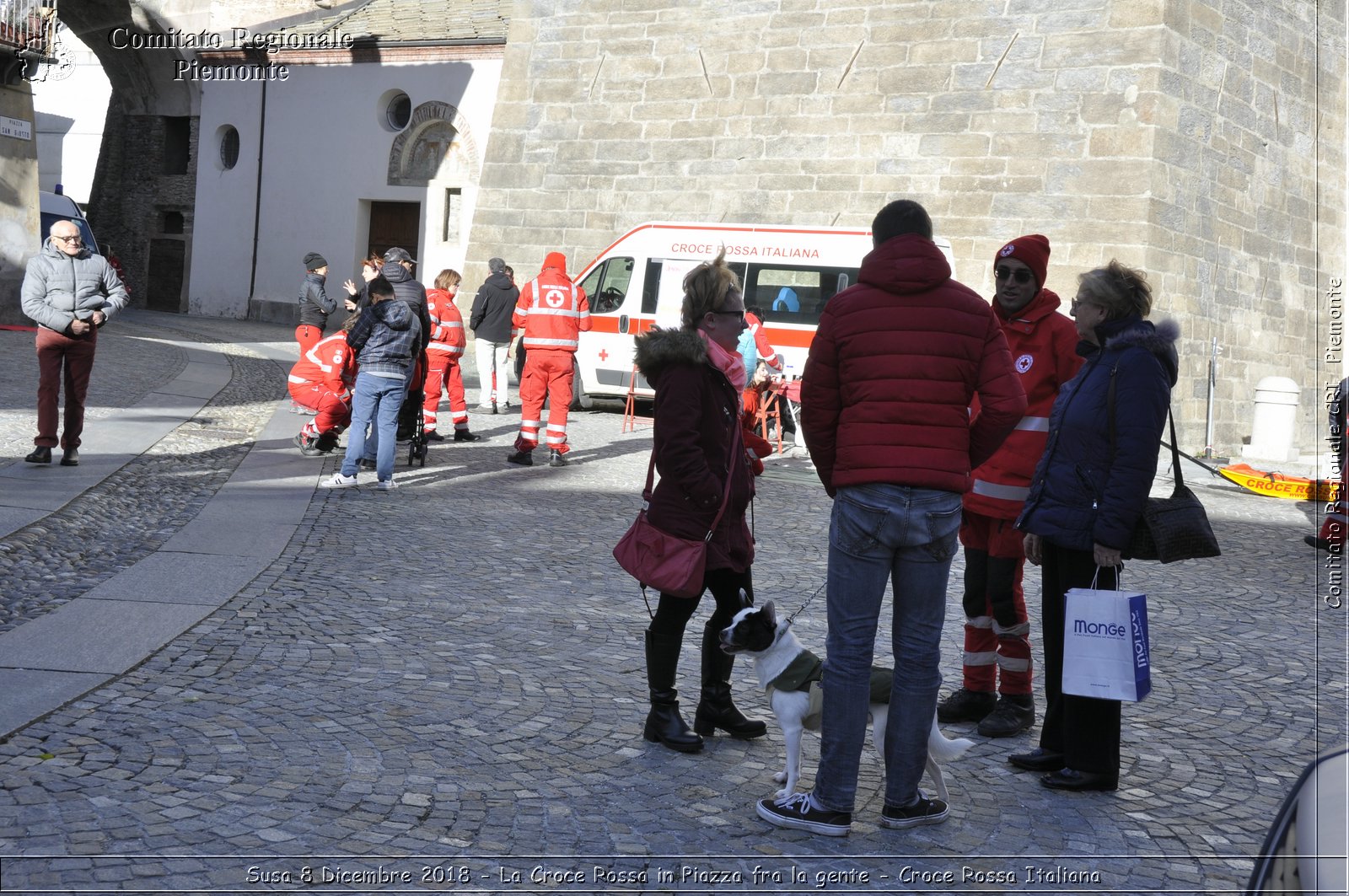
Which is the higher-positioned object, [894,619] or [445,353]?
[445,353]

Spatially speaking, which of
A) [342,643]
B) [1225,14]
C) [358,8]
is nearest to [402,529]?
[342,643]

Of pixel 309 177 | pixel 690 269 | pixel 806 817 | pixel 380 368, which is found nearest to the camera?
pixel 806 817

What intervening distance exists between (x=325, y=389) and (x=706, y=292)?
757 centimetres

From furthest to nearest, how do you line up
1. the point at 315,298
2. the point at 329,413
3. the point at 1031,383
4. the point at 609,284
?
the point at 609,284
the point at 315,298
the point at 329,413
the point at 1031,383

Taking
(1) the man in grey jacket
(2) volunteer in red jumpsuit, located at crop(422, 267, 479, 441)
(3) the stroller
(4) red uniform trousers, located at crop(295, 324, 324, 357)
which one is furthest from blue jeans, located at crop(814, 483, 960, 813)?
(4) red uniform trousers, located at crop(295, 324, 324, 357)

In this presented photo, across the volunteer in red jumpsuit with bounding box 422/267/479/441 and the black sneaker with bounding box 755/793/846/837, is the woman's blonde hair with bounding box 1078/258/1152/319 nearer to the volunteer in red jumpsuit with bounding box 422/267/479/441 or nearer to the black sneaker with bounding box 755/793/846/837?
the black sneaker with bounding box 755/793/846/837

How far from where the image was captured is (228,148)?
3400cm

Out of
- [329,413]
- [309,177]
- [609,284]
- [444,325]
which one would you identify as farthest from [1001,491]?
[309,177]

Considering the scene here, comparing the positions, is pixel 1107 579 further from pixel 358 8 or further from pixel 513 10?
pixel 358 8

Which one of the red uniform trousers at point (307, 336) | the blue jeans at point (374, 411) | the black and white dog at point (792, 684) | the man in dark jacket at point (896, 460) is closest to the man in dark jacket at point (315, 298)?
the red uniform trousers at point (307, 336)

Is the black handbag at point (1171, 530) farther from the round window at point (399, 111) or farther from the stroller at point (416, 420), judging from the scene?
the round window at point (399, 111)

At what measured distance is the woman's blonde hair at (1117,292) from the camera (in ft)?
14.7

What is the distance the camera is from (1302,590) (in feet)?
28.6

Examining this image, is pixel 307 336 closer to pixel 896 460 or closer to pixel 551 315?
pixel 551 315
